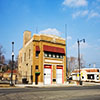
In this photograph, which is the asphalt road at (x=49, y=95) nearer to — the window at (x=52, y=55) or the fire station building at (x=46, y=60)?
the fire station building at (x=46, y=60)

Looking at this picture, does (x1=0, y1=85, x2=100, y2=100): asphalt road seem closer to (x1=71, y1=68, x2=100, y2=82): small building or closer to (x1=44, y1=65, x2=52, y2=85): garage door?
(x1=44, y1=65, x2=52, y2=85): garage door

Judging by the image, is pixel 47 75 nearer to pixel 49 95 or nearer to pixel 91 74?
pixel 49 95

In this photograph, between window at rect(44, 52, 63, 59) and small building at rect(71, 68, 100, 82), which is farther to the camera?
small building at rect(71, 68, 100, 82)

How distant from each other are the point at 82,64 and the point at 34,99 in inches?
3346

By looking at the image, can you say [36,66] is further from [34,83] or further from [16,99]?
[16,99]

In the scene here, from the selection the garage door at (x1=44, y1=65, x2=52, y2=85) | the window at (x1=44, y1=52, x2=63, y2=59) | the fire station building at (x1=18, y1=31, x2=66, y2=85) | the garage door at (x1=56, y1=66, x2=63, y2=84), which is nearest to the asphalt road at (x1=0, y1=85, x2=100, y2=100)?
the fire station building at (x1=18, y1=31, x2=66, y2=85)

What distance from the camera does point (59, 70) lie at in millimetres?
42406

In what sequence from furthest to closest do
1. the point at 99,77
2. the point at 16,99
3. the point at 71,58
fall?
1. the point at 71,58
2. the point at 99,77
3. the point at 16,99

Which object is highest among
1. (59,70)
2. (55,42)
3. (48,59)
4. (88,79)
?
(55,42)

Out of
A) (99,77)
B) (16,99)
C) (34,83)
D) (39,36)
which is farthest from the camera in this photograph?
(99,77)

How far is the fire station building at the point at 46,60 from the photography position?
Answer: 126 feet

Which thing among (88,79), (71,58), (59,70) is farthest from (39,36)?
(71,58)

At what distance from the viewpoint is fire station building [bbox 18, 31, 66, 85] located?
38.5 metres

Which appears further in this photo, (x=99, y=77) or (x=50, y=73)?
(x=99, y=77)
